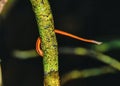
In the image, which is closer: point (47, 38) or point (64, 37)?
point (47, 38)

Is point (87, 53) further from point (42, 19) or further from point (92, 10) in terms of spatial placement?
point (42, 19)

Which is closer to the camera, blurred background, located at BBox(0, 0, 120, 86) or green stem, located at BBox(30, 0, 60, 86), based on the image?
green stem, located at BBox(30, 0, 60, 86)

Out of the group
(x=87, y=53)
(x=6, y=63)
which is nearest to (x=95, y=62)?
(x=87, y=53)

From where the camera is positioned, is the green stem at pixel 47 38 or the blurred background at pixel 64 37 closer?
the green stem at pixel 47 38
